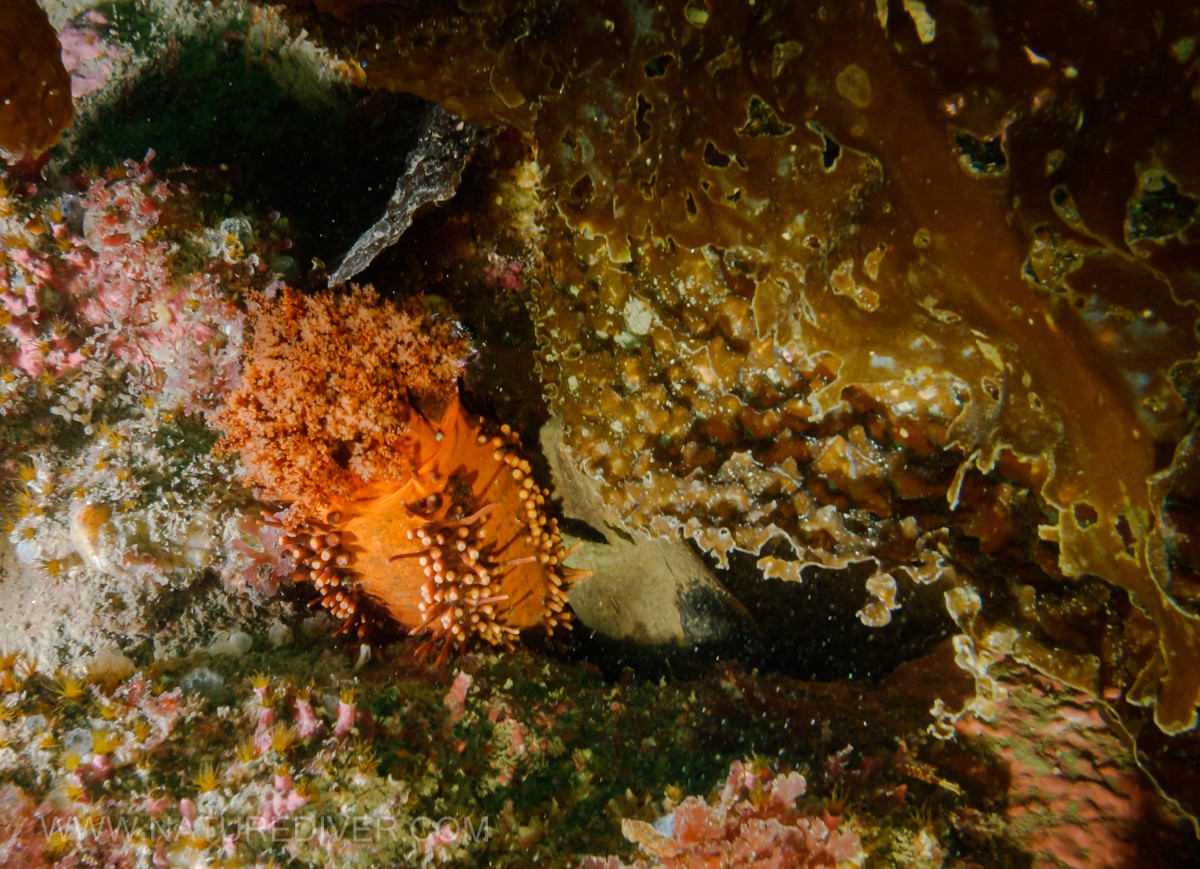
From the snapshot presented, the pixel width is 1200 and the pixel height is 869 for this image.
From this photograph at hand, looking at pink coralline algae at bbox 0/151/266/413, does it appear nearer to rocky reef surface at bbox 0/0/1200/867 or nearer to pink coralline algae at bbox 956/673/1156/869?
rocky reef surface at bbox 0/0/1200/867

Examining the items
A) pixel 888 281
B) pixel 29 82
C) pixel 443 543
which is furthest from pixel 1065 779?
pixel 29 82

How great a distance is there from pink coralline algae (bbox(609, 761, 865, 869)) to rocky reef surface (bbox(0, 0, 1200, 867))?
0.07 ft

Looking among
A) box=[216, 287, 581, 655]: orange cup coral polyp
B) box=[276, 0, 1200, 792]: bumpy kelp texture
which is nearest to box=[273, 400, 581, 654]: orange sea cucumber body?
box=[216, 287, 581, 655]: orange cup coral polyp

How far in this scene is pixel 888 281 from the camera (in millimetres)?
2203

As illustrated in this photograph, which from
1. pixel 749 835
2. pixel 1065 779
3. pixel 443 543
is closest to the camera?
pixel 749 835

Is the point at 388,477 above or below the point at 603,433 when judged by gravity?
below

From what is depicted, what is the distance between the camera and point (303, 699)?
2.87m

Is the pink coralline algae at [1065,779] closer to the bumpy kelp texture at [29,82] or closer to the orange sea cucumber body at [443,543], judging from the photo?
the orange sea cucumber body at [443,543]

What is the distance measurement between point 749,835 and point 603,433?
1886 mm

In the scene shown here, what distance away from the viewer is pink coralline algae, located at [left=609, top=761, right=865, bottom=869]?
8.07ft

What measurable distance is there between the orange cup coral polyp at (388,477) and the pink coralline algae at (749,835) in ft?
5.11

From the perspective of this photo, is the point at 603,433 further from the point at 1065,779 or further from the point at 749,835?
the point at 1065,779

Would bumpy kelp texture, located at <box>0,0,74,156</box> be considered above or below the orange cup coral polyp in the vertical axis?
above

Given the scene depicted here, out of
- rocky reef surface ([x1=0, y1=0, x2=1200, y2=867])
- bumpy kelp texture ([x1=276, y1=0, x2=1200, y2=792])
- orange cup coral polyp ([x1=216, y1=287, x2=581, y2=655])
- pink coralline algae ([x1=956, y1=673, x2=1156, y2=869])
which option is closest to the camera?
bumpy kelp texture ([x1=276, y1=0, x2=1200, y2=792])
